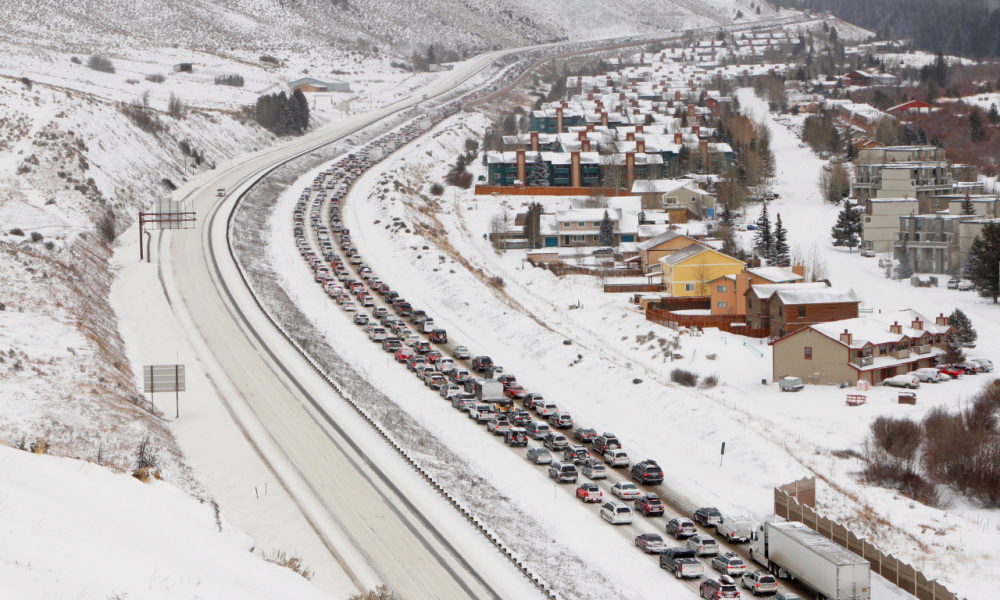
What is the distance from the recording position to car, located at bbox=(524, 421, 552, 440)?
4741 cm

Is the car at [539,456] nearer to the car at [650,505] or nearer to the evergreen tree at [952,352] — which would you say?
the car at [650,505]

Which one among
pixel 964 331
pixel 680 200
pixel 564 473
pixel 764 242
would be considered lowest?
pixel 564 473

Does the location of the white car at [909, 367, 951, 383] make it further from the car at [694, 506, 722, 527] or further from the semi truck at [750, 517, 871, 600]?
the semi truck at [750, 517, 871, 600]

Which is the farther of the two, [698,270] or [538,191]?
[538,191]

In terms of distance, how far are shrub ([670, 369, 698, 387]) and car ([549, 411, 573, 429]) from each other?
9548 mm

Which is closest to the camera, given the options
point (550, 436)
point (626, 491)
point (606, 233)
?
point (626, 491)

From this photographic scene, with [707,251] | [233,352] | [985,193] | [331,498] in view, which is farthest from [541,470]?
[985,193]

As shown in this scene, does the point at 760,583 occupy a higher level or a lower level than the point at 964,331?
lower

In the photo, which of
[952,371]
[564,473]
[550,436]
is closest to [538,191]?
[952,371]

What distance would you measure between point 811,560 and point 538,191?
8922cm

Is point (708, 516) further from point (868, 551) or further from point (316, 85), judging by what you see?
point (316, 85)

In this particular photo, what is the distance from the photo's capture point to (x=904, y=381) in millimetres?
55750

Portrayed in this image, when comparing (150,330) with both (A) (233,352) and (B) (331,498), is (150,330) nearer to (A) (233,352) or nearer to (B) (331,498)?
(A) (233,352)

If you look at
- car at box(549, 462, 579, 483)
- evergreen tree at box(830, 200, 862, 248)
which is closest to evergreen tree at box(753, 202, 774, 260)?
evergreen tree at box(830, 200, 862, 248)
